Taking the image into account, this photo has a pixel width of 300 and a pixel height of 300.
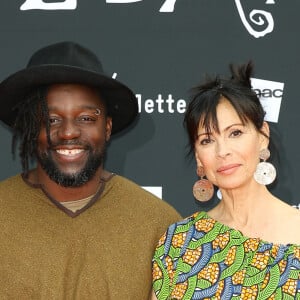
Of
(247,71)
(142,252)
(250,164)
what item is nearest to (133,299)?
(142,252)

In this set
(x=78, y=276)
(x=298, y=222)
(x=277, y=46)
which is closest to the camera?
(x=298, y=222)

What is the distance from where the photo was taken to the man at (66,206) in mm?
1940

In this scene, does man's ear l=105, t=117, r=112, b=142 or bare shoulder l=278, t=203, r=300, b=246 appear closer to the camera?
bare shoulder l=278, t=203, r=300, b=246

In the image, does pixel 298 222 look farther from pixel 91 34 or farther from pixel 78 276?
pixel 91 34

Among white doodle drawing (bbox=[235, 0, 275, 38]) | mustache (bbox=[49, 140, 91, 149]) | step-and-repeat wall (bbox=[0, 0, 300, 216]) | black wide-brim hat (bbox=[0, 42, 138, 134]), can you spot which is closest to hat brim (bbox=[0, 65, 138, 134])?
black wide-brim hat (bbox=[0, 42, 138, 134])

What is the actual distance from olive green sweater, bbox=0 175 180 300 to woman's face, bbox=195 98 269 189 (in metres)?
0.32

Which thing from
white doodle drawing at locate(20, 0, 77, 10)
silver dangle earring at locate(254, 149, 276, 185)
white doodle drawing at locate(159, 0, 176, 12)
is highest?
white doodle drawing at locate(159, 0, 176, 12)

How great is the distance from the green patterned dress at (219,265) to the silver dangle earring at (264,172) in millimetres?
162

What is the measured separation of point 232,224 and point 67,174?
1.64 ft

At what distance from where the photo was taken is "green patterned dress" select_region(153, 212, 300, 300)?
175 cm

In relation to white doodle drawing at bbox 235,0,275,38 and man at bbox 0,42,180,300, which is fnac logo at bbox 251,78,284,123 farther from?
man at bbox 0,42,180,300

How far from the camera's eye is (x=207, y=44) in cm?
250

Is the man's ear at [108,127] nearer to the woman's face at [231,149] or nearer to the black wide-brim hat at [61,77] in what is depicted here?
the black wide-brim hat at [61,77]

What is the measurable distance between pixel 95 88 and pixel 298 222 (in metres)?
0.71
